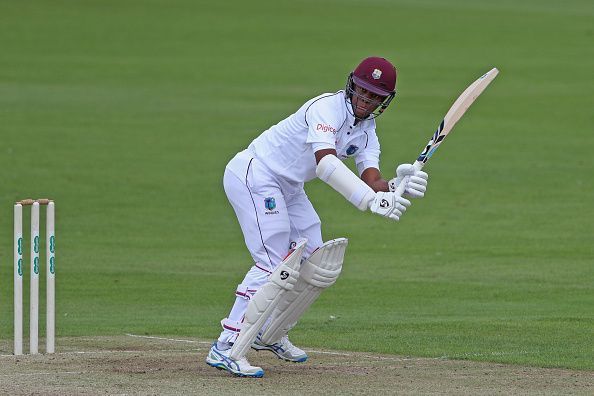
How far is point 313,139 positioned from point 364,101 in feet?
1.31

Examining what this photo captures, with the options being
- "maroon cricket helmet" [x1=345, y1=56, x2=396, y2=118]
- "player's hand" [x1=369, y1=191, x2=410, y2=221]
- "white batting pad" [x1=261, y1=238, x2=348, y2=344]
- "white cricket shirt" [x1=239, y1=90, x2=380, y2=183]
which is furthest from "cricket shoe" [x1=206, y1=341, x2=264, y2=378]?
"maroon cricket helmet" [x1=345, y1=56, x2=396, y2=118]

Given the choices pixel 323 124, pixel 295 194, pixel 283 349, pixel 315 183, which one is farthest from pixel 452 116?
pixel 315 183

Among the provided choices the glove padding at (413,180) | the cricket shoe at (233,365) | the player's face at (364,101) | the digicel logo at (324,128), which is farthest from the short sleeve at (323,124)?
the cricket shoe at (233,365)

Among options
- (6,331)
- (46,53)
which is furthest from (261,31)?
(6,331)

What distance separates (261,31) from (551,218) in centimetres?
2454

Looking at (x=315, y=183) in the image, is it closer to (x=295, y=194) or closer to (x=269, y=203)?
(x=295, y=194)

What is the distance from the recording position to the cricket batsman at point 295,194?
24.5 ft

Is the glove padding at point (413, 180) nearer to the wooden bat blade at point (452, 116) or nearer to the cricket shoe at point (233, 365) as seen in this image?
the wooden bat blade at point (452, 116)

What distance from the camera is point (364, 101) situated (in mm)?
7617

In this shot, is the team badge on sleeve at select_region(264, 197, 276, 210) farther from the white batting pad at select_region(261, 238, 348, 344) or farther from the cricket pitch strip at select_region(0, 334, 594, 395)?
the cricket pitch strip at select_region(0, 334, 594, 395)

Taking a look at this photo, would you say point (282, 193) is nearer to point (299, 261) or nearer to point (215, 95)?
point (299, 261)

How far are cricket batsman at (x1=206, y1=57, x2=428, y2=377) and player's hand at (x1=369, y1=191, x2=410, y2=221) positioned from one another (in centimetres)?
7

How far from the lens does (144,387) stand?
23.6 ft

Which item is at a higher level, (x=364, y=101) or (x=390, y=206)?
(x=364, y=101)
